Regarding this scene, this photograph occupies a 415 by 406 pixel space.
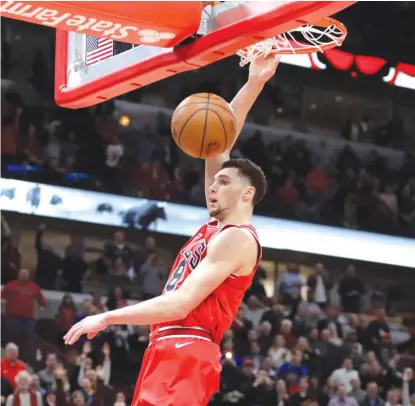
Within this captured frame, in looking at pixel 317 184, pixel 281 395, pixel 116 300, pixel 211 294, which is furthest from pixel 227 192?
pixel 317 184

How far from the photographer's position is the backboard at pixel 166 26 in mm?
4367

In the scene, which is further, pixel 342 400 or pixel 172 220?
pixel 172 220

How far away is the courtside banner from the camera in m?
13.4

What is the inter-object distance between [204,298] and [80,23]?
137 cm

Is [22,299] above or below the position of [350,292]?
below

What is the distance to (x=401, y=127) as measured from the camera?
57.4 ft

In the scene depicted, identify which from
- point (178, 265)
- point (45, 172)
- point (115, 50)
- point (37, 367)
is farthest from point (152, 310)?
point (45, 172)

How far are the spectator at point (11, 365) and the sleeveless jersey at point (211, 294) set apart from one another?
230 inches

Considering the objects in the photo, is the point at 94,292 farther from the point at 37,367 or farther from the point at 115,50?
the point at 115,50

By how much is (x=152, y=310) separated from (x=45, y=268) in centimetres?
848

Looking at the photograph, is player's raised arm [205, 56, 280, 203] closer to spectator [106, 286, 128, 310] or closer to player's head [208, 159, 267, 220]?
player's head [208, 159, 267, 220]

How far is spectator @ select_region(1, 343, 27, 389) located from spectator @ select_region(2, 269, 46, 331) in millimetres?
1167

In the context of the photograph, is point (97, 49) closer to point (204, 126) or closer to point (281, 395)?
point (204, 126)

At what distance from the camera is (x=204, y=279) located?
4629 mm
